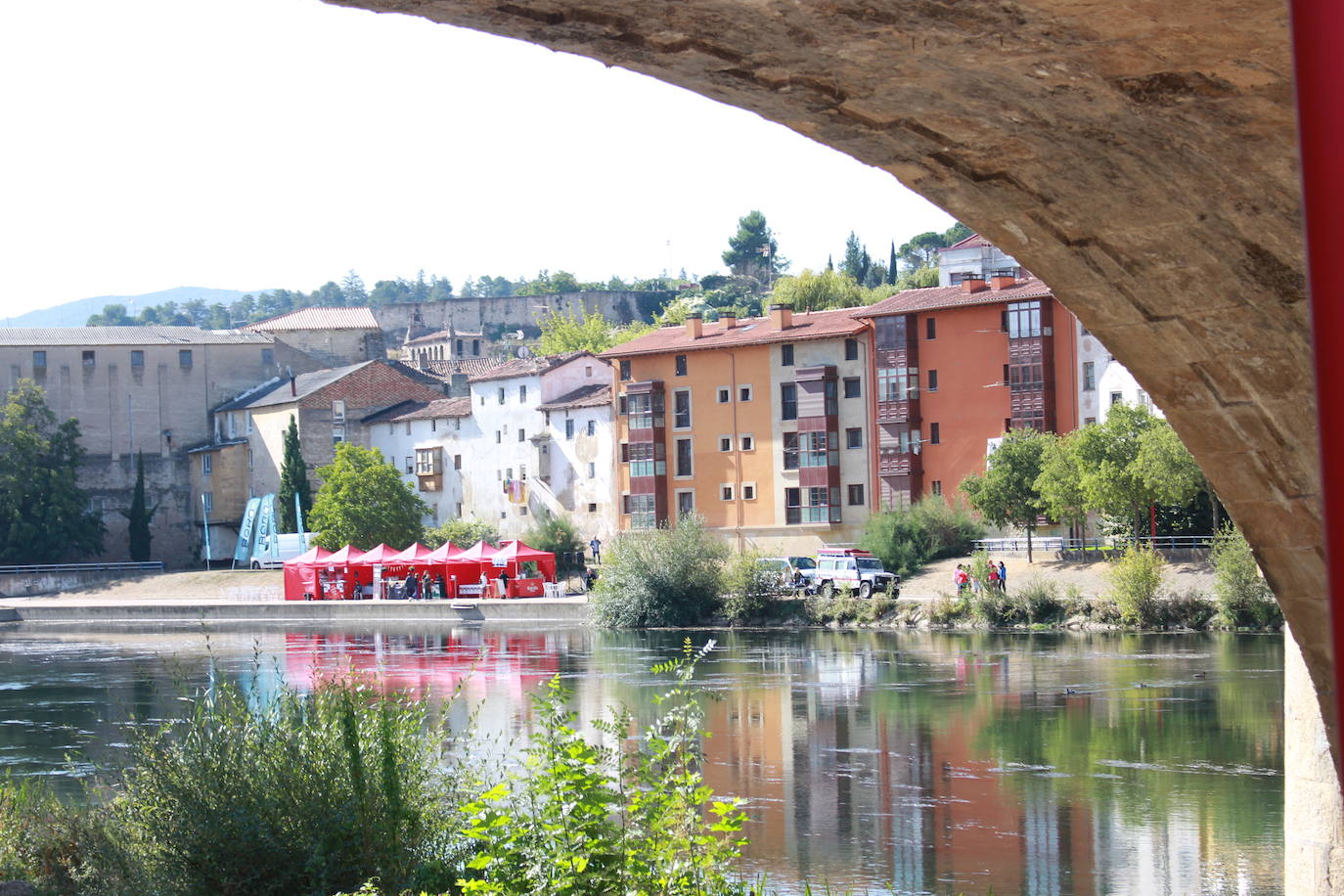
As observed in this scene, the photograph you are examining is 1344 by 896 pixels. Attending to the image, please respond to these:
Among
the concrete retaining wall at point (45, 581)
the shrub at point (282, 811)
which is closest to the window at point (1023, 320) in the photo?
the concrete retaining wall at point (45, 581)

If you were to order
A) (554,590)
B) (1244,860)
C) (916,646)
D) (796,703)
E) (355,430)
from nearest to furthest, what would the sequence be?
(1244,860) → (796,703) → (916,646) → (554,590) → (355,430)

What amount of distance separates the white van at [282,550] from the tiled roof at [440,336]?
148ft

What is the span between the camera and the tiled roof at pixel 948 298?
4131 cm

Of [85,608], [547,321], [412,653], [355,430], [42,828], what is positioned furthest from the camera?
[547,321]

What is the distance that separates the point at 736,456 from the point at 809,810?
33170mm

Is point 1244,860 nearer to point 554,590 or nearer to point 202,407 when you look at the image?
point 554,590

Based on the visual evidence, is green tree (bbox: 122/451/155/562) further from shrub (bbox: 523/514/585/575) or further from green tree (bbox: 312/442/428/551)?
shrub (bbox: 523/514/585/575)

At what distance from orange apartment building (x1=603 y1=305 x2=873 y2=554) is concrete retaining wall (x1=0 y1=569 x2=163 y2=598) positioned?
19820mm

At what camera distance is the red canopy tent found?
45.8 metres

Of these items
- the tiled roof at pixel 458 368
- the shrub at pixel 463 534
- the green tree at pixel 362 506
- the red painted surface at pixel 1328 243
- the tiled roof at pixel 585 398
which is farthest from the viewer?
the tiled roof at pixel 458 368

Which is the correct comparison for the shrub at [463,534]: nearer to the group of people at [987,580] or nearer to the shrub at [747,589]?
the shrub at [747,589]

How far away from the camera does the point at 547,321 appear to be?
283 ft

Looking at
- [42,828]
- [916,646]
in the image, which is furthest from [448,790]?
A: [916,646]

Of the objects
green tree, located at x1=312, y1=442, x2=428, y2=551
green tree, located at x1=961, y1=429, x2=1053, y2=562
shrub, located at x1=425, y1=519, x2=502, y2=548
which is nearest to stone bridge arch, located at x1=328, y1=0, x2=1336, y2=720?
green tree, located at x1=961, y1=429, x2=1053, y2=562
